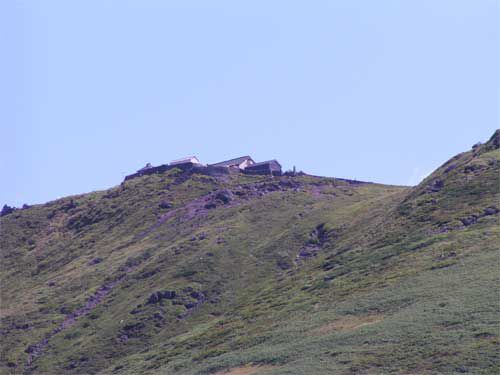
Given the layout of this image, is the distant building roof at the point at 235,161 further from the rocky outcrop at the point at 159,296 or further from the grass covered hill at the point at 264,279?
the rocky outcrop at the point at 159,296

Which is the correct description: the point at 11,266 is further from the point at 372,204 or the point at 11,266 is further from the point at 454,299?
the point at 454,299

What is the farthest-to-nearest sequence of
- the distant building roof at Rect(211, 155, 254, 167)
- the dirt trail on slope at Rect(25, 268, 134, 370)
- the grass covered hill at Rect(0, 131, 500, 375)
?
the distant building roof at Rect(211, 155, 254, 167)
the dirt trail on slope at Rect(25, 268, 134, 370)
the grass covered hill at Rect(0, 131, 500, 375)

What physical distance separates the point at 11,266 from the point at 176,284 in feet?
129

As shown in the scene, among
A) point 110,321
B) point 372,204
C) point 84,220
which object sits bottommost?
point 110,321

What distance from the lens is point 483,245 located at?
2953 inches

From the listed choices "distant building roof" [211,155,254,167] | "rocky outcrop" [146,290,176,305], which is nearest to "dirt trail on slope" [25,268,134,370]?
"rocky outcrop" [146,290,176,305]

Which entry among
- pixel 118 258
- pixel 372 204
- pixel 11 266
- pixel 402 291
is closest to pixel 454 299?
pixel 402 291

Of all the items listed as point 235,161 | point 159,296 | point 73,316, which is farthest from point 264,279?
point 235,161

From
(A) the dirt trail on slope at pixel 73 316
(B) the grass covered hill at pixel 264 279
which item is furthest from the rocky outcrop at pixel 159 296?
(A) the dirt trail on slope at pixel 73 316

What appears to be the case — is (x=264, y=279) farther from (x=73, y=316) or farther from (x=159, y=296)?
(x=73, y=316)

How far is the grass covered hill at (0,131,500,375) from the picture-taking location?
5972 centimetres

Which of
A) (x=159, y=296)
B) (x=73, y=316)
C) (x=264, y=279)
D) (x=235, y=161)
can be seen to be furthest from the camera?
(x=235, y=161)

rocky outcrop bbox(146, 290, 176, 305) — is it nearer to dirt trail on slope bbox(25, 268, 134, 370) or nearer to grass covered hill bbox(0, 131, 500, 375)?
grass covered hill bbox(0, 131, 500, 375)

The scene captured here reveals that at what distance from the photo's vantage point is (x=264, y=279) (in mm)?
95062
